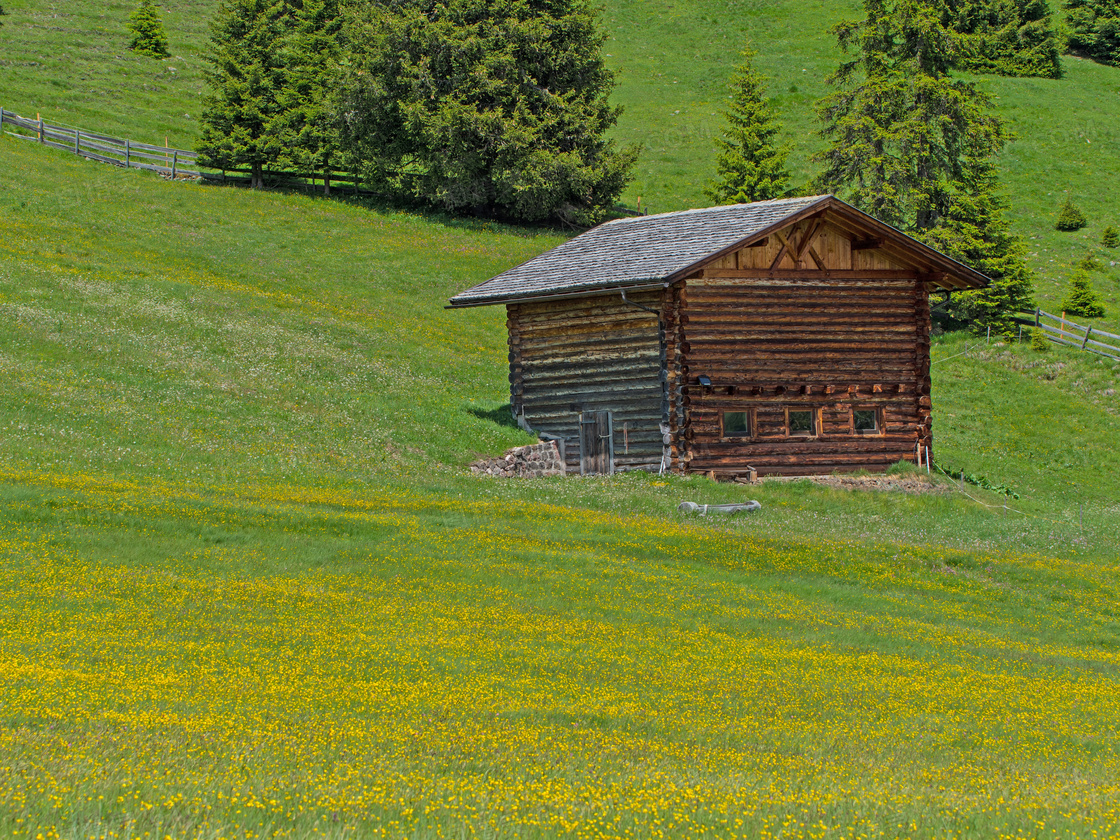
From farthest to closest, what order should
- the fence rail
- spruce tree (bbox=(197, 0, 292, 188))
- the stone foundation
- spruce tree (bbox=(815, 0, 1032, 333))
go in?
1. spruce tree (bbox=(197, 0, 292, 188))
2. spruce tree (bbox=(815, 0, 1032, 333))
3. the fence rail
4. the stone foundation

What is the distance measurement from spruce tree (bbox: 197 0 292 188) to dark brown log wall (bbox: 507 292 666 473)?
3535cm

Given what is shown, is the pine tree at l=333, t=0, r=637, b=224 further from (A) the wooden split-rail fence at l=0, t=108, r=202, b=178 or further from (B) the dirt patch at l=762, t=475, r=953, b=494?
(B) the dirt patch at l=762, t=475, r=953, b=494

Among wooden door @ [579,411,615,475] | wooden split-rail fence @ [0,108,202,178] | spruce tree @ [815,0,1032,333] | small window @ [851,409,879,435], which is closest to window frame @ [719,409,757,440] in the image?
wooden door @ [579,411,615,475]

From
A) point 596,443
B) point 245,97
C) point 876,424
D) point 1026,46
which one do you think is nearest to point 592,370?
point 596,443

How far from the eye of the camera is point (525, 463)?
3014 cm

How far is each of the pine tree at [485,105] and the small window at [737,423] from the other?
102 ft

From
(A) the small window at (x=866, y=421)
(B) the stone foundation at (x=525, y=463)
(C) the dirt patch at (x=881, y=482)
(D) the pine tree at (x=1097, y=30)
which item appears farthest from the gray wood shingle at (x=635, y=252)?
(D) the pine tree at (x=1097, y=30)

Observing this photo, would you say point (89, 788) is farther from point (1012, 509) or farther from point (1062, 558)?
point (1012, 509)

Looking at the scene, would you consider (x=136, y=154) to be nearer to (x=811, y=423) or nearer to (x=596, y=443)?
(x=596, y=443)

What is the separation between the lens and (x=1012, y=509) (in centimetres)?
2988

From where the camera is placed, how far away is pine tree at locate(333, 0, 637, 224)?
57.2 m

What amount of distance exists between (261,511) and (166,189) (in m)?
45.1

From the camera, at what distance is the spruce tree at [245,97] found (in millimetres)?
60938

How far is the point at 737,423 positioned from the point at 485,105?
35.9 metres
